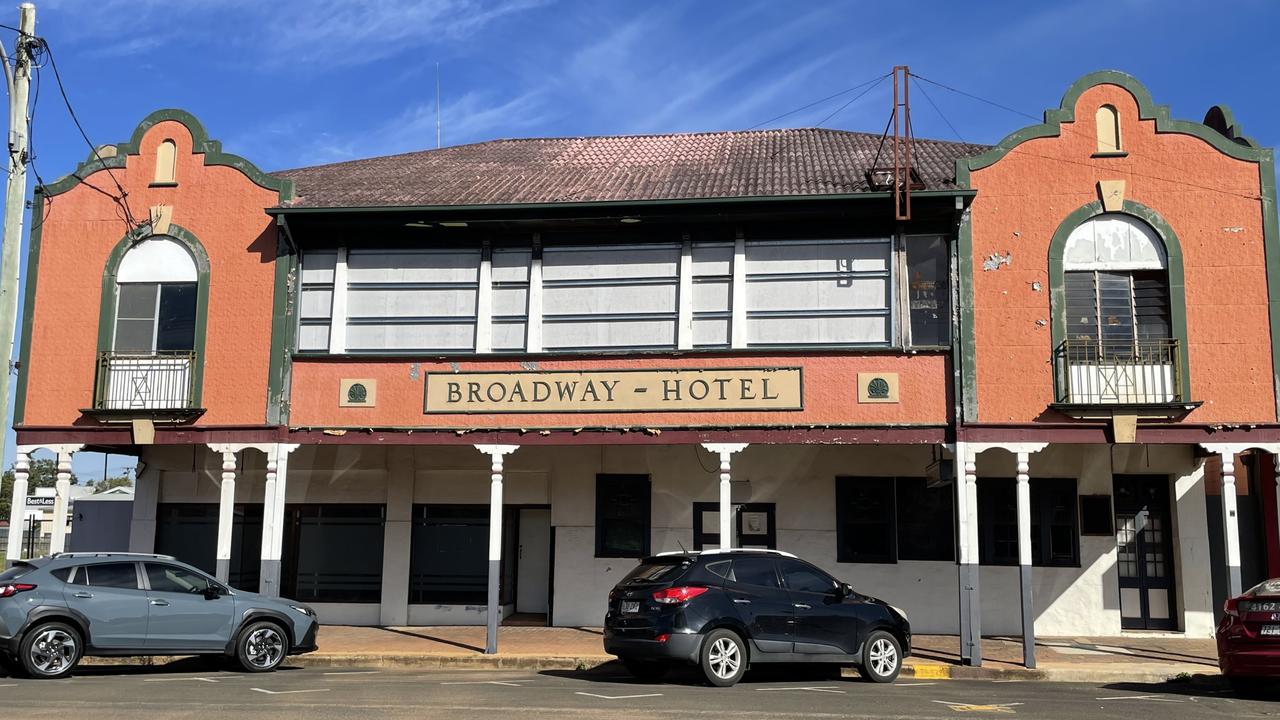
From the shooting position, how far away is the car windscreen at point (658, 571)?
524 inches

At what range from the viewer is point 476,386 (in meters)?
18.0

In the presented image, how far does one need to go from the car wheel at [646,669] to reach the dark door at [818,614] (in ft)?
5.79

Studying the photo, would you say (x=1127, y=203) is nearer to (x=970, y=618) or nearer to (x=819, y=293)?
(x=819, y=293)

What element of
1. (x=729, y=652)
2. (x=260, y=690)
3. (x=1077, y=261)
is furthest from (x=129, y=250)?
(x=1077, y=261)

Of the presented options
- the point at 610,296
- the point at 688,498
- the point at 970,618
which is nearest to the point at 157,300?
the point at 610,296

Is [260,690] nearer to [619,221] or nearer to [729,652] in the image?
[729,652]

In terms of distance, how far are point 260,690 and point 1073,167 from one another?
43.1 feet

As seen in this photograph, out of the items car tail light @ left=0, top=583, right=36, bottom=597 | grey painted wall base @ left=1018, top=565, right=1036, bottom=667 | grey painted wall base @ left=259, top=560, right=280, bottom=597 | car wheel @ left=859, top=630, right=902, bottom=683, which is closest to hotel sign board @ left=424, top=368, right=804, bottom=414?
grey painted wall base @ left=259, top=560, right=280, bottom=597

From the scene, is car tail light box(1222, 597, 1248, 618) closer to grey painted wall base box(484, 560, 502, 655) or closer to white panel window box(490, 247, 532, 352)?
grey painted wall base box(484, 560, 502, 655)

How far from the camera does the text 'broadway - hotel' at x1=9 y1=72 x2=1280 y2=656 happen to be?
17.0m

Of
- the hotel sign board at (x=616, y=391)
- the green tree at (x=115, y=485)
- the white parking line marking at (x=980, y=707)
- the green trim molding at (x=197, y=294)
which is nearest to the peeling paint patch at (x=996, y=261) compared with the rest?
the hotel sign board at (x=616, y=391)

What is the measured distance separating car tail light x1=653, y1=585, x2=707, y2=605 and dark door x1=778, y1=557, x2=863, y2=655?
1.29m

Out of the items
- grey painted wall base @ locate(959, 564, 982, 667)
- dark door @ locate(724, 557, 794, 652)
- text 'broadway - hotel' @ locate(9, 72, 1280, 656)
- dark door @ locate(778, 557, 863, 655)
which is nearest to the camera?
dark door @ locate(724, 557, 794, 652)

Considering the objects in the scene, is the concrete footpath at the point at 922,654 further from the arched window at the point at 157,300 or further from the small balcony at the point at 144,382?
the arched window at the point at 157,300
